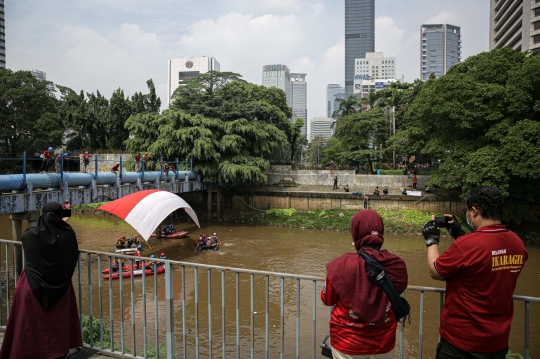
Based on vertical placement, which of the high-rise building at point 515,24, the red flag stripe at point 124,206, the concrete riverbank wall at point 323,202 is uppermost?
the high-rise building at point 515,24

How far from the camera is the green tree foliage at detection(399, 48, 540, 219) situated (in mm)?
16734

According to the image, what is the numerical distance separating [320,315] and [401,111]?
27.8 metres

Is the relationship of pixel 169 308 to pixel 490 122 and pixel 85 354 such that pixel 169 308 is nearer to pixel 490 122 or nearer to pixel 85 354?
pixel 85 354

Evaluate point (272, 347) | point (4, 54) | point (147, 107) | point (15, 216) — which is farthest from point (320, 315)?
point (4, 54)

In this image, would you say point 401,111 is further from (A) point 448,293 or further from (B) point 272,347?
(A) point 448,293

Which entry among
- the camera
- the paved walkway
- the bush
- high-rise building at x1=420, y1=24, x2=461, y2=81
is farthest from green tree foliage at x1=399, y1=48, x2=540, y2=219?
high-rise building at x1=420, y1=24, x2=461, y2=81

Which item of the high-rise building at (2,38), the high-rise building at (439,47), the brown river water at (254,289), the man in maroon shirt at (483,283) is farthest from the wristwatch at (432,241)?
the high-rise building at (439,47)

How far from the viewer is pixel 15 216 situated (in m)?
12.1

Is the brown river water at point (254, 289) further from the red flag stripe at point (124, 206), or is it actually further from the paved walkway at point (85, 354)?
the red flag stripe at point (124, 206)

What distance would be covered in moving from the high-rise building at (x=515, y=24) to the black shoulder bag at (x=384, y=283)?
45104 mm

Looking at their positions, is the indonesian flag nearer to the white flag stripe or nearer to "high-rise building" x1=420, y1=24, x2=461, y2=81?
the white flag stripe

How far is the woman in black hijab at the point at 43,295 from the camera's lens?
317 centimetres

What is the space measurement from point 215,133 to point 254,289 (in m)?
15.0

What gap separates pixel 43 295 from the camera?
3.18 metres
